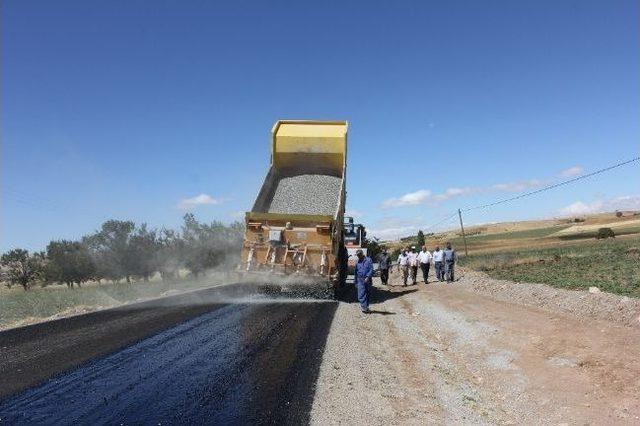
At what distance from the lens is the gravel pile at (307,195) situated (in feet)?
50.9

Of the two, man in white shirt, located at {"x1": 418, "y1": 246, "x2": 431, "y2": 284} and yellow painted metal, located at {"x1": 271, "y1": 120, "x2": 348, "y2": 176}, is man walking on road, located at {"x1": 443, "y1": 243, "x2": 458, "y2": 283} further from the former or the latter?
yellow painted metal, located at {"x1": 271, "y1": 120, "x2": 348, "y2": 176}

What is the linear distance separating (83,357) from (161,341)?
55.8 inches

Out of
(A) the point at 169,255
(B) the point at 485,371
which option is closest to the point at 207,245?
(A) the point at 169,255

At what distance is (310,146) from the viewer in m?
16.7

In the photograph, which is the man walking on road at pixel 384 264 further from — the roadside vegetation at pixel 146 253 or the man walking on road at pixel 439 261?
the roadside vegetation at pixel 146 253

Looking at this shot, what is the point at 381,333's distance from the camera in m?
10.1

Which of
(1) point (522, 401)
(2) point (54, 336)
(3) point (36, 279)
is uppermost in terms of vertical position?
(3) point (36, 279)

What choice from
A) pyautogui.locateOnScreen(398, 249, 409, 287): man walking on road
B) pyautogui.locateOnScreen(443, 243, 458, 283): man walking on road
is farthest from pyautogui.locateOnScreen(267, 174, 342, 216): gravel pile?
pyautogui.locateOnScreen(398, 249, 409, 287): man walking on road

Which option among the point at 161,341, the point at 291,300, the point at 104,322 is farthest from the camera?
the point at 291,300

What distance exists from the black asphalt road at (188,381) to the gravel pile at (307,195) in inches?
224

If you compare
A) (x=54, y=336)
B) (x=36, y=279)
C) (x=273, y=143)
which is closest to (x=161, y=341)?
(x=54, y=336)

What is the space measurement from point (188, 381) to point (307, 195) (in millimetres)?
10226

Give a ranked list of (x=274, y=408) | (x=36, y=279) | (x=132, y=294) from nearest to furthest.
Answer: (x=274, y=408)
(x=132, y=294)
(x=36, y=279)

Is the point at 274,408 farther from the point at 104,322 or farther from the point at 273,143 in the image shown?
the point at 273,143
